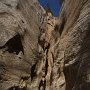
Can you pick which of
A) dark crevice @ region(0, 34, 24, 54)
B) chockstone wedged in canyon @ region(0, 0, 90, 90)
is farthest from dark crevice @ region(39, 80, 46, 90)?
dark crevice @ region(0, 34, 24, 54)

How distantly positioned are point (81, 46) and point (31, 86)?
703 cm

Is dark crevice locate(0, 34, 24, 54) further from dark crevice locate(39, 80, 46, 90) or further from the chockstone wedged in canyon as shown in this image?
dark crevice locate(39, 80, 46, 90)

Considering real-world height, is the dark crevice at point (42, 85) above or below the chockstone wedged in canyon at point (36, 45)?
below

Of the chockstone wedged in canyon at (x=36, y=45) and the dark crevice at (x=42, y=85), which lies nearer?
the chockstone wedged in canyon at (x=36, y=45)

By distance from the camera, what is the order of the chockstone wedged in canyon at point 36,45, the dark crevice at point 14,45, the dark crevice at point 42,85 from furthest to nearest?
the dark crevice at point 42,85 < the dark crevice at point 14,45 < the chockstone wedged in canyon at point 36,45

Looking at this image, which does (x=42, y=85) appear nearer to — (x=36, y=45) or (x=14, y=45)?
(x=36, y=45)

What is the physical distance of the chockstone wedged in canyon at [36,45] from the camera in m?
8.89

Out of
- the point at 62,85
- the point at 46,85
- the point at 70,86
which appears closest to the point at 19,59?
the point at 46,85

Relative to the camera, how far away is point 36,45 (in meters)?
16.2

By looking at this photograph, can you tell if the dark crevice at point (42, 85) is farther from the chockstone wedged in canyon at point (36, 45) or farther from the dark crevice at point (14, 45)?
the dark crevice at point (14, 45)

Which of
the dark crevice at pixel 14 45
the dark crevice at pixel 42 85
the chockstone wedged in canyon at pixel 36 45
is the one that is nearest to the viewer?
the chockstone wedged in canyon at pixel 36 45

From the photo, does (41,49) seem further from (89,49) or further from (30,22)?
(89,49)

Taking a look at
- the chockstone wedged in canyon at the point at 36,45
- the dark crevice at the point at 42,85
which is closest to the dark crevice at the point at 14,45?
the chockstone wedged in canyon at the point at 36,45

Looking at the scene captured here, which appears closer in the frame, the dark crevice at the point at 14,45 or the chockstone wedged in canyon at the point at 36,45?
the chockstone wedged in canyon at the point at 36,45
